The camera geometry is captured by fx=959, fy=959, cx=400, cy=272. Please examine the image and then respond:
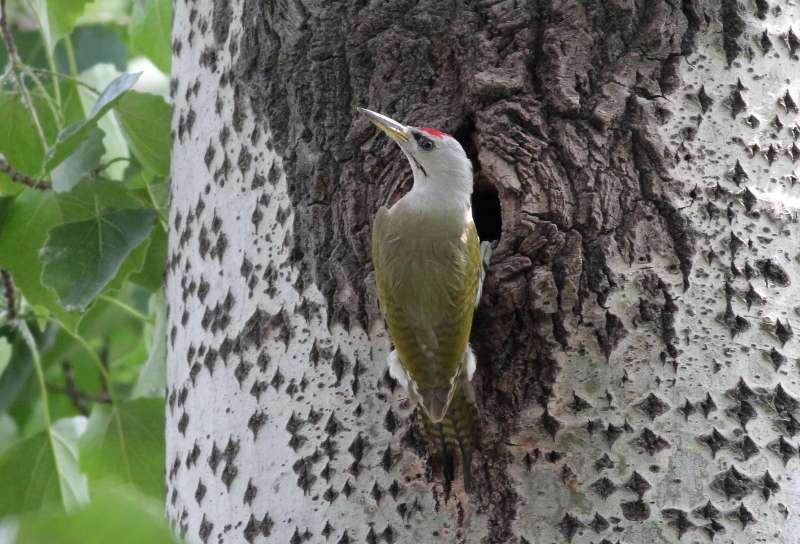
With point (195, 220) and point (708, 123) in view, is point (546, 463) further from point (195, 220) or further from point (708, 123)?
point (195, 220)

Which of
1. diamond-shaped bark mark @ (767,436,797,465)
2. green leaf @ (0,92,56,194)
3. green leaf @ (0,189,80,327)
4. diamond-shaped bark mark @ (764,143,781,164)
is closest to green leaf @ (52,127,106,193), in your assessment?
green leaf @ (0,189,80,327)

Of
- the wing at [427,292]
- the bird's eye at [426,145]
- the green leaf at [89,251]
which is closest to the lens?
the wing at [427,292]

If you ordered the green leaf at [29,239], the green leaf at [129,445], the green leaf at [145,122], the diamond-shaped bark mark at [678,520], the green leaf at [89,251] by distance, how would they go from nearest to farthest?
the diamond-shaped bark mark at [678,520], the green leaf at [89,251], the green leaf at [145,122], the green leaf at [29,239], the green leaf at [129,445]

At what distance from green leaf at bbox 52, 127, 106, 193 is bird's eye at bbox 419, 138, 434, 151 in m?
0.72

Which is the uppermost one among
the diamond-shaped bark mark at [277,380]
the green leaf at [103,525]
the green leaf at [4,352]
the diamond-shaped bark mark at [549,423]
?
the green leaf at [103,525]

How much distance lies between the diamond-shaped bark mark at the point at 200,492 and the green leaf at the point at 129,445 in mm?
712

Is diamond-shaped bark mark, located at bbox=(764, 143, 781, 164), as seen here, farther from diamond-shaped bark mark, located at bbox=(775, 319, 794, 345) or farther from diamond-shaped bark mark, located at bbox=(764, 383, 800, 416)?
diamond-shaped bark mark, located at bbox=(764, 383, 800, 416)

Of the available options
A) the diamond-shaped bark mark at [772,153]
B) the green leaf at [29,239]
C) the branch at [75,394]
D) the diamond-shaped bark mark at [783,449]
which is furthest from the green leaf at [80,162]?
the branch at [75,394]

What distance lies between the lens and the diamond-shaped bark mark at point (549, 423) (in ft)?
4.98

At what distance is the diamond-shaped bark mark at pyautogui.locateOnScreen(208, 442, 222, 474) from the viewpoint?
165 centimetres

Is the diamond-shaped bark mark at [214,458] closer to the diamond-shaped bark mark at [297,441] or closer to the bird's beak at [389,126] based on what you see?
the diamond-shaped bark mark at [297,441]

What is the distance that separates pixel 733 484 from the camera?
1.46m

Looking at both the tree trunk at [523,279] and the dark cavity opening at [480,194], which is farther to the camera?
the dark cavity opening at [480,194]

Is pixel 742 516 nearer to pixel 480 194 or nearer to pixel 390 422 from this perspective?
pixel 390 422
